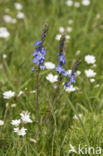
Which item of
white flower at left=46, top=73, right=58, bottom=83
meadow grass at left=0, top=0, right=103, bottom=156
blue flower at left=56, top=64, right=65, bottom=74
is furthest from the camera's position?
white flower at left=46, top=73, right=58, bottom=83

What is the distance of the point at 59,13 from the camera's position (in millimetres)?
4883

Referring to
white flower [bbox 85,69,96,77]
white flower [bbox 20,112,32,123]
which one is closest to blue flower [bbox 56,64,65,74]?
white flower [bbox 20,112,32,123]

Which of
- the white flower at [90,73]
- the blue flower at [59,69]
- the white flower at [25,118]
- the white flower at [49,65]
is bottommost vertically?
the white flower at [25,118]

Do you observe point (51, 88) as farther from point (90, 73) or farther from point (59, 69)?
point (59, 69)

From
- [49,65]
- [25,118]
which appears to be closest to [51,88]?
[49,65]

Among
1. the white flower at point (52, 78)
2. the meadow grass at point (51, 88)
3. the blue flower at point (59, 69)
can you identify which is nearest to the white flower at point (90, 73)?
the meadow grass at point (51, 88)

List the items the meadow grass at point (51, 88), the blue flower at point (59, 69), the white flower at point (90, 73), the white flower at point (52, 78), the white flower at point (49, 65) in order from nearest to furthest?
the blue flower at point (59, 69), the meadow grass at point (51, 88), the white flower at point (52, 78), the white flower at point (90, 73), the white flower at point (49, 65)

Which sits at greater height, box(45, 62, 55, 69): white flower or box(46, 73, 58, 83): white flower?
box(45, 62, 55, 69): white flower

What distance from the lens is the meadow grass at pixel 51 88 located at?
221 centimetres

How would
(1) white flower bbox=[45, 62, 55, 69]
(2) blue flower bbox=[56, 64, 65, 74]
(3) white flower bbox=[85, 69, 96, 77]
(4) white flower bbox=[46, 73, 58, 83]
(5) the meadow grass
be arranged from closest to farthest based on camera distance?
(2) blue flower bbox=[56, 64, 65, 74] → (5) the meadow grass → (4) white flower bbox=[46, 73, 58, 83] → (3) white flower bbox=[85, 69, 96, 77] → (1) white flower bbox=[45, 62, 55, 69]

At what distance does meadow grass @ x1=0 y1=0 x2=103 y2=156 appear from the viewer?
7.25 feet

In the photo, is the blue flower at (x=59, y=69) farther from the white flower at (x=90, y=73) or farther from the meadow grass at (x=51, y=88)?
the white flower at (x=90, y=73)

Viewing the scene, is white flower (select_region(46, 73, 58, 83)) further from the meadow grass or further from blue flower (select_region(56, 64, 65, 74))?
blue flower (select_region(56, 64, 65, 74))

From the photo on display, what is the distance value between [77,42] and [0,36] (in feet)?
3.80
